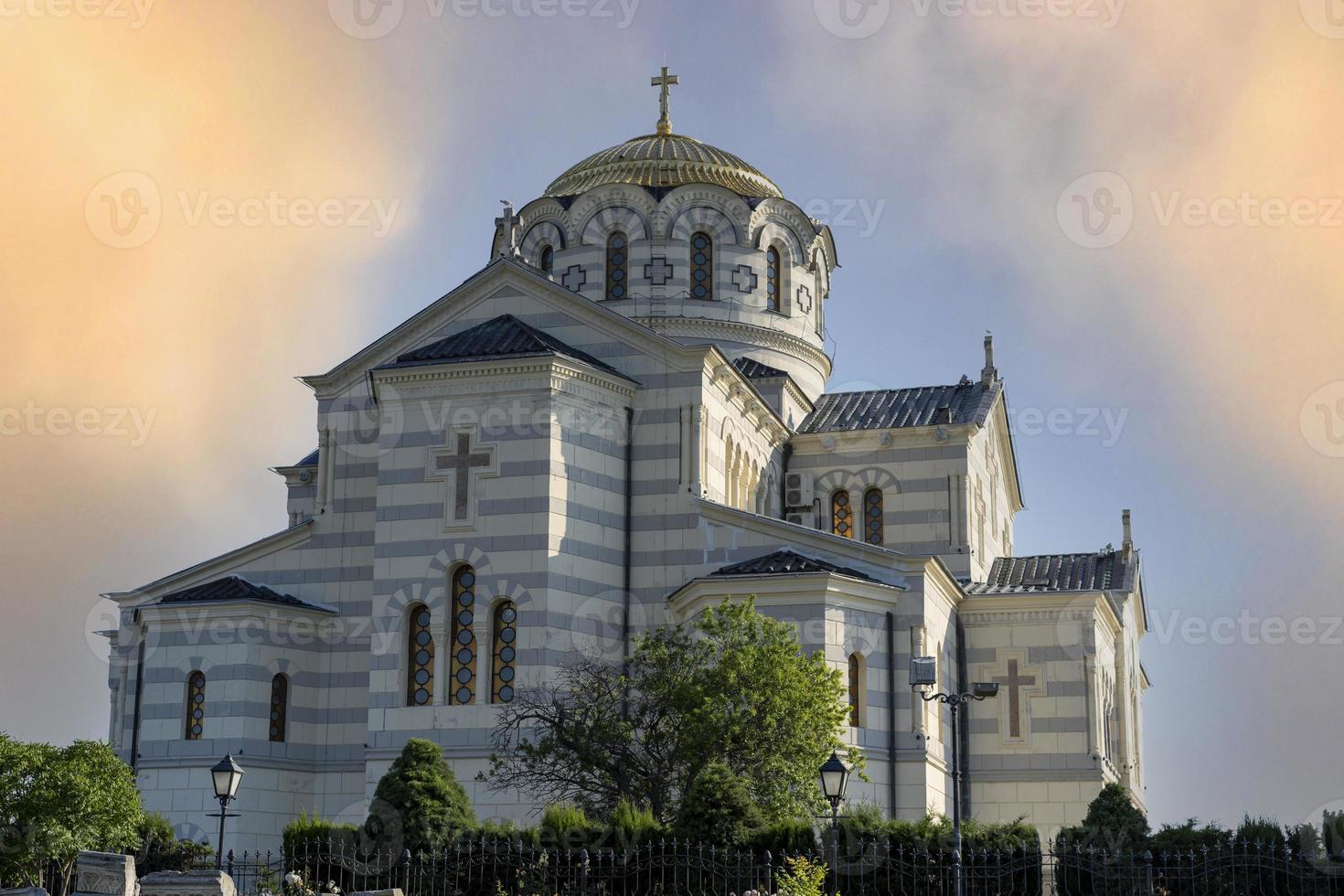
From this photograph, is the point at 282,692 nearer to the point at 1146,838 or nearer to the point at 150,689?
the point at 150,689

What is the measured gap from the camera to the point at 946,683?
3588cm

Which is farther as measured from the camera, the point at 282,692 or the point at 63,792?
the point at 282,692

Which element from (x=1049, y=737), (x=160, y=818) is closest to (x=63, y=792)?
(x=160, y=818)

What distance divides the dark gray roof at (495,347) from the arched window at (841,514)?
9168 millimetres

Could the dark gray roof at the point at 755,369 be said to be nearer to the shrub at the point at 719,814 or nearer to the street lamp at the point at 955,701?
the street lamp at the point at 955,701

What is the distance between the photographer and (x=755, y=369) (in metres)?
42.0

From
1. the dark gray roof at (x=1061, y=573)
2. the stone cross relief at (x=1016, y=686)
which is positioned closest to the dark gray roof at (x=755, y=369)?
the dark gray roof at (x=1061, y=573)

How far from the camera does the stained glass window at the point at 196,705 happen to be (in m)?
33.6

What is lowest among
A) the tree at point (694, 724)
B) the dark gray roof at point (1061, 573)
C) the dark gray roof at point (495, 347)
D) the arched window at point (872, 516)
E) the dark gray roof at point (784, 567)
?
the tree at point (694, 724)

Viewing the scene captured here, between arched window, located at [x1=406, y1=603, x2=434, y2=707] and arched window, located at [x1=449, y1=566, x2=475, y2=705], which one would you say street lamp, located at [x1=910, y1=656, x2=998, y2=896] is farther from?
arched window, located at [x1=406, y1=603, x2=434, y2=707]

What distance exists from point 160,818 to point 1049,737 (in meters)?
19.1

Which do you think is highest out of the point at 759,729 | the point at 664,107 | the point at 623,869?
the point at 664,107

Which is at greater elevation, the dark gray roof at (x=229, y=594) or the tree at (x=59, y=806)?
the dark gray roof at (x=229, y=594)

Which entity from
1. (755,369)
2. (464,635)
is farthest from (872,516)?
(464,635)
